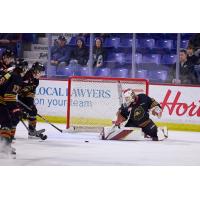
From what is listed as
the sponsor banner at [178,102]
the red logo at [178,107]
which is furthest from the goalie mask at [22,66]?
the red logo at [178,107]

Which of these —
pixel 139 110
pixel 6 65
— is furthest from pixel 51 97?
pixel 139 110

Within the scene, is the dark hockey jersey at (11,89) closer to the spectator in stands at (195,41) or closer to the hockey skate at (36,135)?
the hockey skate at (36,135)

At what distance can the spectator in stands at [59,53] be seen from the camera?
14.1ft

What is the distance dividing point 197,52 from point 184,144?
59cm

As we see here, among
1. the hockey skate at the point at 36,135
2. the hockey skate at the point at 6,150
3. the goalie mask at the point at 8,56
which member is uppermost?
the goalie mask at the point at 8,56

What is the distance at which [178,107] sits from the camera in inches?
177

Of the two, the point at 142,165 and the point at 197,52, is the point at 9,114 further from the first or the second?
the point at 197,52

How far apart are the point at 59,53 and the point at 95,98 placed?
0.37 meters

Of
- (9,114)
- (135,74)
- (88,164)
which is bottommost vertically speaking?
(88,164)

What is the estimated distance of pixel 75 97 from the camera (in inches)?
173

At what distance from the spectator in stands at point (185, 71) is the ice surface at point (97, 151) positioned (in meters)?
0.34

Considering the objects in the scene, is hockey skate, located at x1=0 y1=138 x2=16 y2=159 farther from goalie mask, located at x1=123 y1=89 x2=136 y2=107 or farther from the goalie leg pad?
goalie mask, located at x1=123 y1=89 x2=136 y2=107

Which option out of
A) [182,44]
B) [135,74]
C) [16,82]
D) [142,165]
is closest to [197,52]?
[182,44]

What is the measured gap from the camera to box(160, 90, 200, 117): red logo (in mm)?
4406
